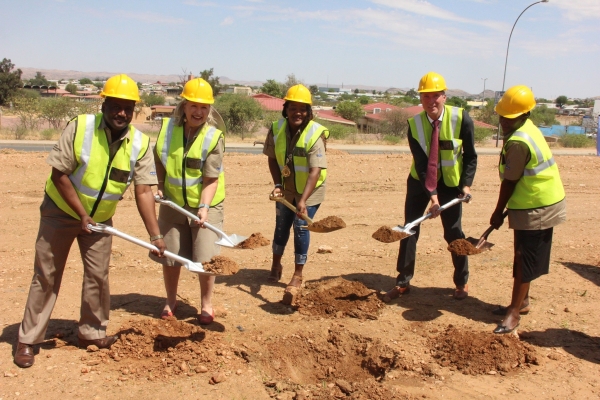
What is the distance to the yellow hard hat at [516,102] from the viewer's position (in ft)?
14.7

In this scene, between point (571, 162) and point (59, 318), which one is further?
point (571, 162)

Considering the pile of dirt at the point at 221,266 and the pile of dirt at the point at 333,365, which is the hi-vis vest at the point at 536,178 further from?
the pile of dirt at the point at 221,266

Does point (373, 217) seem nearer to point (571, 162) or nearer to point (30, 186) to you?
point (30, 186)

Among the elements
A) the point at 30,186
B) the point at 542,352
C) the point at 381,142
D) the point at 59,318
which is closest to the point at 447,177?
the point at 542,352

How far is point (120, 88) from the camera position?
12.4 feet

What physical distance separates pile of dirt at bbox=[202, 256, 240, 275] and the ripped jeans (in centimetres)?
126

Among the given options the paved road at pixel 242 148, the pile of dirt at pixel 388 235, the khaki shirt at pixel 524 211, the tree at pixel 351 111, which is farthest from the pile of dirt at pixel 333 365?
the tree at pixel 351 111

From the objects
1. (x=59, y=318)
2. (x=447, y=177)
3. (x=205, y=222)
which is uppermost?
(x=447, y=177)

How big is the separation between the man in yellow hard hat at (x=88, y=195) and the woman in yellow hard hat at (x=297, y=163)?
1567mm

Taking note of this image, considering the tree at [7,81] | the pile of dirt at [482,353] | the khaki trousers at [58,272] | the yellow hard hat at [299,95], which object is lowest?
the pile of dirt at [482,353]

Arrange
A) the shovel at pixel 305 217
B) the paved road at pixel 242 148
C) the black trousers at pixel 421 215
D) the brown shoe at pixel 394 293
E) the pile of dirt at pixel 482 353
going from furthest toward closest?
1. the paved road at pixel 242 148
2. the brown shoe at pixel 394 293
3. the black trousers at pixel 421 215
4. the shovel at pixel 305 217
5. the pile of dirt at pixel 482 353

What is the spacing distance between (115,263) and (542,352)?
4.32 m

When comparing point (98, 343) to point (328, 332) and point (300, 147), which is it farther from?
point (300, 147)

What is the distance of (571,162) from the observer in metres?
15.4
